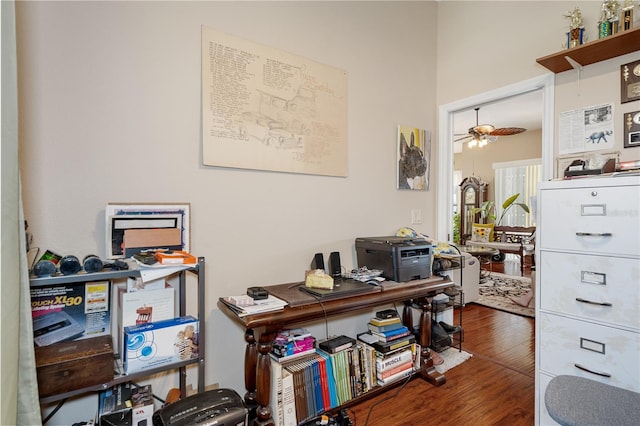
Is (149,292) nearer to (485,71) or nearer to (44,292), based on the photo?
(44,292)

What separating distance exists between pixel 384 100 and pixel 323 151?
2.36 ft

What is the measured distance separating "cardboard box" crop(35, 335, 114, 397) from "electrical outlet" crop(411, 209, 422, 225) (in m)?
2.15

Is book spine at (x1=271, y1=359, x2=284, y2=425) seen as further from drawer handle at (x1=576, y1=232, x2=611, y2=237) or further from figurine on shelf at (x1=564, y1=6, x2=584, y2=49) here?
figurine on shelf at (x1=564, y1=6, x2=584, y2=49)

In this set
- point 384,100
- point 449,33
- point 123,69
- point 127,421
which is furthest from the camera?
point 449,33

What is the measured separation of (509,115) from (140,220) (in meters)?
5.84

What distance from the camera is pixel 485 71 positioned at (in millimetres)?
2475

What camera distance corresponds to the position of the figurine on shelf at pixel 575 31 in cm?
188

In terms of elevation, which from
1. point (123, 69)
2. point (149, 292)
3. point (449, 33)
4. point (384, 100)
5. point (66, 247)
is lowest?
point (149, 292)

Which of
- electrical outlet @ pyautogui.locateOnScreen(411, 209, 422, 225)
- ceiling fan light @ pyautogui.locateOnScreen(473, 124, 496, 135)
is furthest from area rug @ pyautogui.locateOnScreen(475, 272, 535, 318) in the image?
ceiling fan light @ pyautogui.locateOnScreen(473, 124, 496, 135)

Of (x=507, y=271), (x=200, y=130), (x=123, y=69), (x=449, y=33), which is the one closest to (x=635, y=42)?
(x=449, y=33)

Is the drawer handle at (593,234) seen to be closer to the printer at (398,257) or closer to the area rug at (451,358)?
the printer at (398,257)

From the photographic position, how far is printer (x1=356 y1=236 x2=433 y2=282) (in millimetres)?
1974

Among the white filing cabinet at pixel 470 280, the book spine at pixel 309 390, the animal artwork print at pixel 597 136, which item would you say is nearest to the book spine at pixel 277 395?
the book spine at pixel 309 390

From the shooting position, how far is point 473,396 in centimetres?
200
